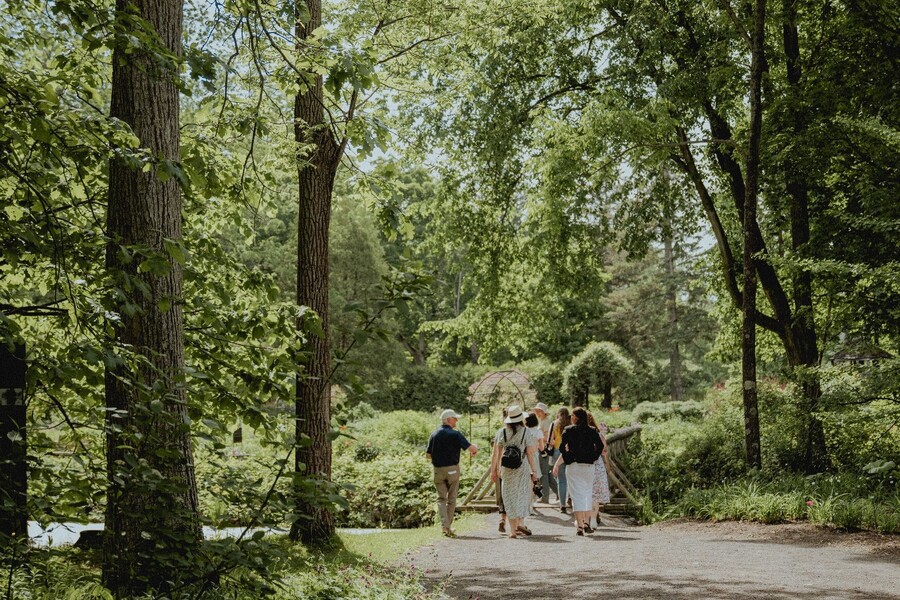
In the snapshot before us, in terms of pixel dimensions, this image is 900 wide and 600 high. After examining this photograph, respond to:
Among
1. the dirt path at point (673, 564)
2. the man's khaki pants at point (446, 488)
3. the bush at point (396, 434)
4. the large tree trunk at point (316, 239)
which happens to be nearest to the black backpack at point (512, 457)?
the man's khaki pants at point (446, 488)

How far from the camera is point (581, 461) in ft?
36.0

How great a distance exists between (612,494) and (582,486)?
13.2 feet

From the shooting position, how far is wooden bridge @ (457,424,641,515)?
1364cm

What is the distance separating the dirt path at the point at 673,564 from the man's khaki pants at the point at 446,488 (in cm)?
39

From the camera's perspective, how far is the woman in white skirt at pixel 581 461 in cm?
1091

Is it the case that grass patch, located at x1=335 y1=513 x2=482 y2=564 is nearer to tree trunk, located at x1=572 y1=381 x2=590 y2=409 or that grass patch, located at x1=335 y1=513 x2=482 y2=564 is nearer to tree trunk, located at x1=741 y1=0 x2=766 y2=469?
tree trunk, located at x1=741 y1=0 x2=766 y2=469

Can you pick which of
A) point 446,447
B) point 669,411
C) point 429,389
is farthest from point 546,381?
point 446,447

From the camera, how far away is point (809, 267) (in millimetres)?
11227

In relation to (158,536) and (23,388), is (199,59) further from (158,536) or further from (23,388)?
(158,536)

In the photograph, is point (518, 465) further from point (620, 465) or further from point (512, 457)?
point (620, 465)

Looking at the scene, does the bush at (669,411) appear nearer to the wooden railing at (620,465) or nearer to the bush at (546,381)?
the bush at (546,381)

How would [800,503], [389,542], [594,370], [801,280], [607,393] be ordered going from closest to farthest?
1. [389,542]
2. [800,503]
3. [801,280]
4. [594,370]
5. [607,393]

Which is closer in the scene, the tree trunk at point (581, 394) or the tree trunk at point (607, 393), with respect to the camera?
the tree trunk at point (581, 394)

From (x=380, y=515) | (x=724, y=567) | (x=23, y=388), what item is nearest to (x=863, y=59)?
(x=724, y=567)
